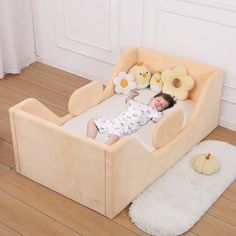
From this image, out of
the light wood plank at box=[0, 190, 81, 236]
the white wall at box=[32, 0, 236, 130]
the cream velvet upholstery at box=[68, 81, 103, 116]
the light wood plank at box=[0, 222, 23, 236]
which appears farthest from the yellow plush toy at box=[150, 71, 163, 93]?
the light wood plank at box=[0, 222, 23, 236]

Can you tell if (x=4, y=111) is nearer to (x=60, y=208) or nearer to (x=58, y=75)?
(x=58, y=75)

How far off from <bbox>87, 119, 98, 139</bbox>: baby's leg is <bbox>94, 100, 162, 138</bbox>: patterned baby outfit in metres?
→ 0.02

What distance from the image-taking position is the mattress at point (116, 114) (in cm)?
255

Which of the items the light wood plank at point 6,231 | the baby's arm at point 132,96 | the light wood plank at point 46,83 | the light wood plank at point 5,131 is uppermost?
the baby's arm at point 132,96

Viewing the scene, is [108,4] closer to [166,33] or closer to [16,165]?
[166,33]

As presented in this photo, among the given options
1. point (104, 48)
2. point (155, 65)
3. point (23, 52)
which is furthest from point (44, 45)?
point (155, 65)

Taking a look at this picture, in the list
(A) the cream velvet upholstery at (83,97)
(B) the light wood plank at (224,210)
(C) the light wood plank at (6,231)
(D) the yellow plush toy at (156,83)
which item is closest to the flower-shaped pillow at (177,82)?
(D) the yellow plush toy at (156,83)

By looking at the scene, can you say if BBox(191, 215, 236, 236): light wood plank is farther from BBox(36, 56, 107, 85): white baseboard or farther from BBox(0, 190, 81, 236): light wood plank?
BBox(36, 56, 107, 85): white baseboard

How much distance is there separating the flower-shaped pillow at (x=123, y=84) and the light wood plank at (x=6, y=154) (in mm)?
683

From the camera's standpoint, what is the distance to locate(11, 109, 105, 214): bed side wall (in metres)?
2.22

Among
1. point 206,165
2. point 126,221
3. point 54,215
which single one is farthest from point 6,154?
point 206,165

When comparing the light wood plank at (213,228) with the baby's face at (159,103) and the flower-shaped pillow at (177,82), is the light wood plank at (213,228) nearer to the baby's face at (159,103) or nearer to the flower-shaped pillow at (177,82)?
the baby's face at (159,103)

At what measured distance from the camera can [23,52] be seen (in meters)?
3.64

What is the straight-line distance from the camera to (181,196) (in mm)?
2414
